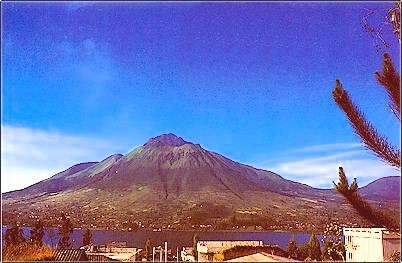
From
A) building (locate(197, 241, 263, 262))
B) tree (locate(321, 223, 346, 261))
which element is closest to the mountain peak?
building (locate(197, 241, 263, 262))

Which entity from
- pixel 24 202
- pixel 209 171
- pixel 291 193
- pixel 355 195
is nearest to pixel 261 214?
pixel 291 193

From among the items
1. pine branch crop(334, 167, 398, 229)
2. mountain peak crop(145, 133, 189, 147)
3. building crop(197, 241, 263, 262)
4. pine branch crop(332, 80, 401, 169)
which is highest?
mountain peak crop(145, 133, 189, 147)

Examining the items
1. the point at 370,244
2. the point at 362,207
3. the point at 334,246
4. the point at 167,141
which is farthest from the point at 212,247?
the point at 167,141

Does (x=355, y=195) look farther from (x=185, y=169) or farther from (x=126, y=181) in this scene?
(x=185, y=169)

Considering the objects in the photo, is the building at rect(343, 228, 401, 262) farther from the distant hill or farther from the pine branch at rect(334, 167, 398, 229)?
the distant hill

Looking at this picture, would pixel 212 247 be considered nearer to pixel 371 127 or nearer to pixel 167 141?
pixel 371 127

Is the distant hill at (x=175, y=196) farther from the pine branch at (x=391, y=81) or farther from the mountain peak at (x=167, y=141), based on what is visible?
the pine branch at (x=391, y=81)

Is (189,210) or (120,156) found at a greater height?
(120,156)
